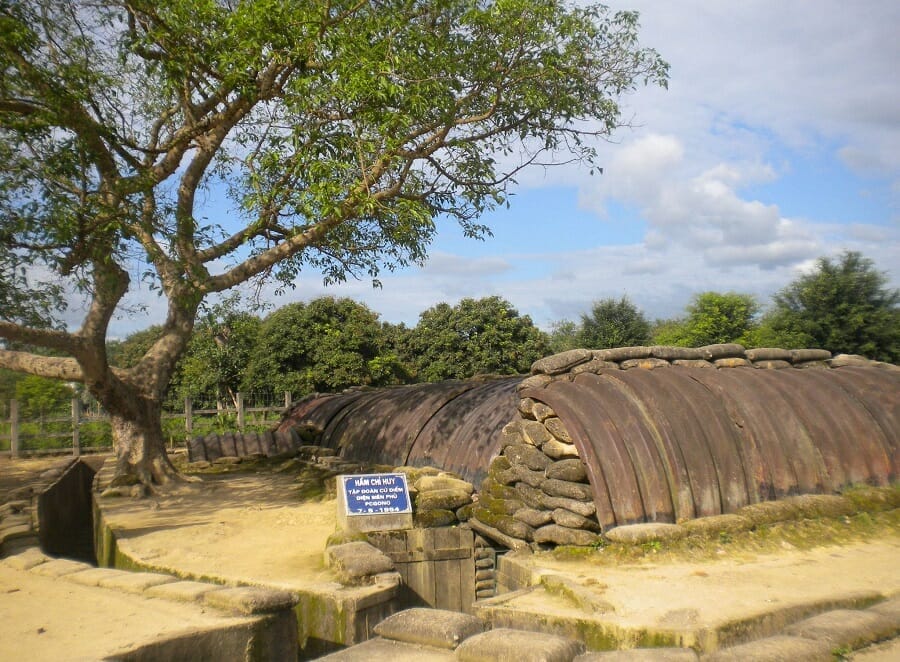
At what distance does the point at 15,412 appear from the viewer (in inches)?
715

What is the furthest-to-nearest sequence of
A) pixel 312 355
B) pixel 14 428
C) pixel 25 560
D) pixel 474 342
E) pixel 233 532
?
pixel 474 342 → pixel 312 355 → pixel 14 428 → pixel 233 532 → pixel 25 560

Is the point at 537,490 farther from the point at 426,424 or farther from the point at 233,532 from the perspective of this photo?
the point at 426,424

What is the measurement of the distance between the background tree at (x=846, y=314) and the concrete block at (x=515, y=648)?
1659 cm

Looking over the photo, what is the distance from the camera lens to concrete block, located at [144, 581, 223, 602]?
5.26 metres

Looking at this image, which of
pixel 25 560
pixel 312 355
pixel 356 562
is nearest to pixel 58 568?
pixel 25 560

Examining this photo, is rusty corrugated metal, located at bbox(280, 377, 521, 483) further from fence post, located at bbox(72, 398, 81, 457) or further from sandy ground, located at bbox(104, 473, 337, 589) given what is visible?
fence post, located at bbox(72, 398, 81, 457)

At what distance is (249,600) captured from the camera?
5.05 m

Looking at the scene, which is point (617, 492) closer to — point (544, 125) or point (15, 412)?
point (544, 125)

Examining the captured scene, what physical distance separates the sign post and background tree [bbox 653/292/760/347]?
15.5 metres

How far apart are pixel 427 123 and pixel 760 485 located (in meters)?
6.39

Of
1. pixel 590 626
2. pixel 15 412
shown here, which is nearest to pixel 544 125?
pixel 590 626

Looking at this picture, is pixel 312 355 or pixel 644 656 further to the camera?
pixel 312 355

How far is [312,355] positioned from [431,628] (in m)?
19.7

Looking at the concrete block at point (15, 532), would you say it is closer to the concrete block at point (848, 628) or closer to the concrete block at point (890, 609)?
the concrete block at point (848, 628)
